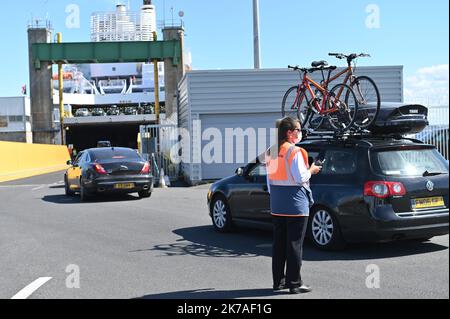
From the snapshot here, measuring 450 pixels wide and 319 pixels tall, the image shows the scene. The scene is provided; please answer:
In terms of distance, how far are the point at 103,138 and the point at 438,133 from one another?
68.8 meters

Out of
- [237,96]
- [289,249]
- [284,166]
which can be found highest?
[237,96]

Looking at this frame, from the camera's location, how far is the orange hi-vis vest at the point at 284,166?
225 inches

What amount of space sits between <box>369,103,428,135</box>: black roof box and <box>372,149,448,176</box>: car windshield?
58cm

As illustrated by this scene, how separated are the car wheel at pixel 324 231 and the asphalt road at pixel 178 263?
158 mm

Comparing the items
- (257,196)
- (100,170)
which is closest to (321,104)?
(257,196)

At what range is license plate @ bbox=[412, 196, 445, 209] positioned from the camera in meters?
7.22

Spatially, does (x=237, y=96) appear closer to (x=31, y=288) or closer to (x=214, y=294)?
(x=31, y=288)

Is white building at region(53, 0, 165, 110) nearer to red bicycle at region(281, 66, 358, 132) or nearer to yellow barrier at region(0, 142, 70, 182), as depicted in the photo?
yellow barrier at region(0, 142, 70, 182)

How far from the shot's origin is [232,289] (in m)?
5.92

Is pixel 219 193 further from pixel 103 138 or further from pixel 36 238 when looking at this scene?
pixel 103 138

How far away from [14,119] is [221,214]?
203 feet

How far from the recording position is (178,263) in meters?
7.34

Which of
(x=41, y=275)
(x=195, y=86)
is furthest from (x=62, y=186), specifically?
(x=41, y=275)

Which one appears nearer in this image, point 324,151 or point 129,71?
point 324,151
